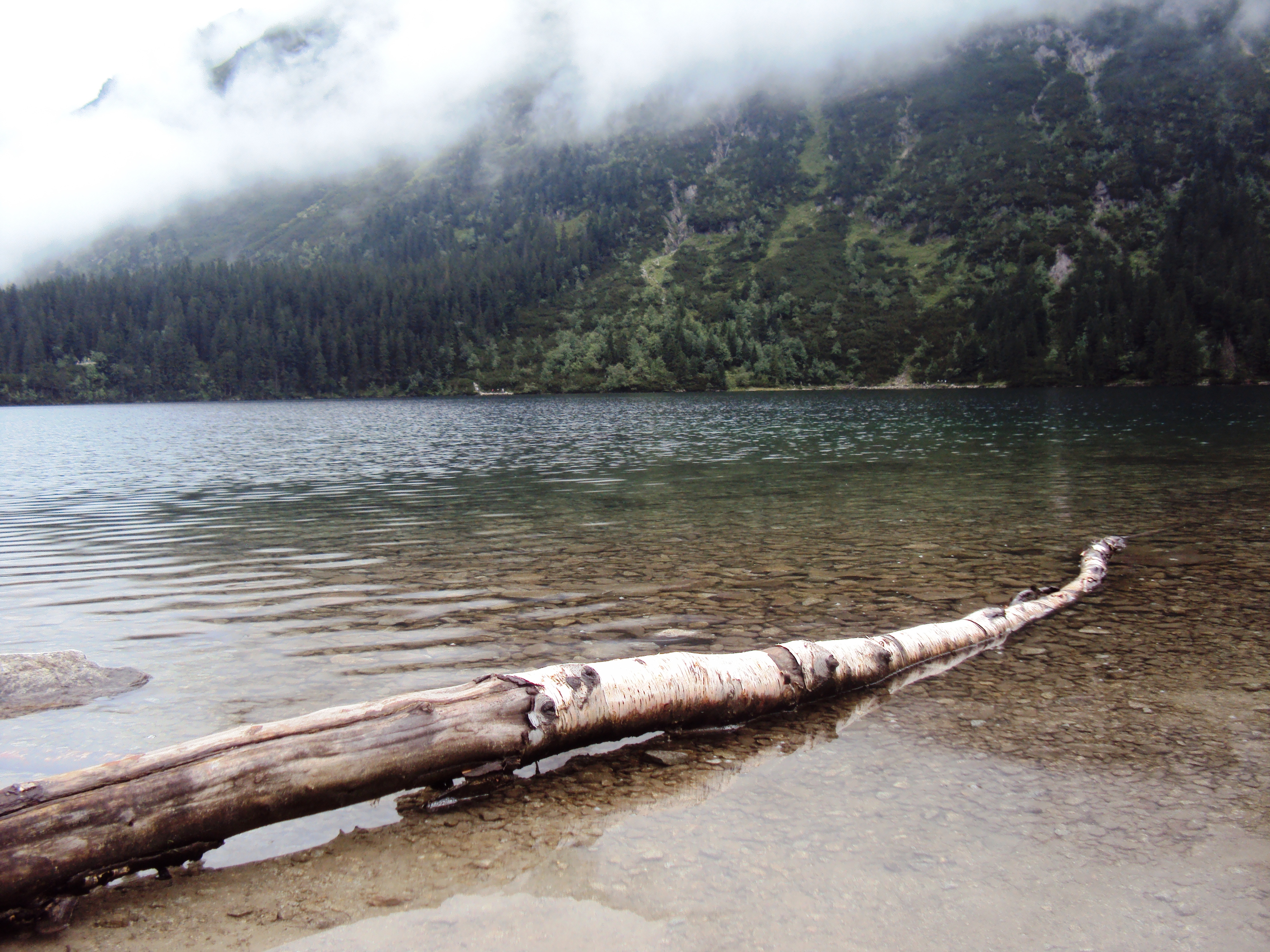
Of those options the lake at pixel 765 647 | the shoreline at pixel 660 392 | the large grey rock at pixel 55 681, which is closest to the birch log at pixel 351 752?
the lake at pixel 765 647

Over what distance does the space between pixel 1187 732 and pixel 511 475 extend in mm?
28270

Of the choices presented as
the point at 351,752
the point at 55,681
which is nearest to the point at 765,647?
the point at 351,752

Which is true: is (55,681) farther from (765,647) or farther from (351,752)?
(765,647)

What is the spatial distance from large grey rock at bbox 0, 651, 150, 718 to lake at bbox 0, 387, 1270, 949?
0.37 metres

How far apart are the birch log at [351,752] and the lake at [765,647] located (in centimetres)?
36

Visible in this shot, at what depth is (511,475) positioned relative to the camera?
32938 millimetres

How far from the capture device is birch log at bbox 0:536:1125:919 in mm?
4344

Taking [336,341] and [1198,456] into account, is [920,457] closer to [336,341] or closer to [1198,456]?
[1198,456]

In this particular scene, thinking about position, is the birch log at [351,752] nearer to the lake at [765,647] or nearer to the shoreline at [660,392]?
the lake at [765,647]

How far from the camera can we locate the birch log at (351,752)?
4344mm

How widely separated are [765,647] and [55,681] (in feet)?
27.2

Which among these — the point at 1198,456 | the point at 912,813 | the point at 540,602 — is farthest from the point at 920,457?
the point at 912,813

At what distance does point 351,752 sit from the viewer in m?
5.32

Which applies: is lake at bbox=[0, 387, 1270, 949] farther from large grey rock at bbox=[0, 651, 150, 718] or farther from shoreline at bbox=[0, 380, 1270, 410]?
shoreline at bbox=[0, 380, 1270, 410]
